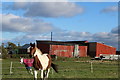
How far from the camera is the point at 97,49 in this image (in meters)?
71.0

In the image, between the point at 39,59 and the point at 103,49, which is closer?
the point at 39,59

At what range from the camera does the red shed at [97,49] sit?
7100 centimetres

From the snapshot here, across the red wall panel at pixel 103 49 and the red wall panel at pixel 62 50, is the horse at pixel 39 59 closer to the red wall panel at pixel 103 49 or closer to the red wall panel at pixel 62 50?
the red wall panel at pixel 62 50

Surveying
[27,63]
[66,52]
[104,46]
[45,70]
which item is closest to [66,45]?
[66,52]

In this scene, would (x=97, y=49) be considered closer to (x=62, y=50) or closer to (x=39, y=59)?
Answer: (x=62, y=50)

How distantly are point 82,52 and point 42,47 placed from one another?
45.5 ft

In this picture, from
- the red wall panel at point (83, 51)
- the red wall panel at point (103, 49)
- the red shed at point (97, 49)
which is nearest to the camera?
the red wall panel at point (83, 51)

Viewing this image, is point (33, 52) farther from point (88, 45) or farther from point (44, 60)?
point (88, 45)

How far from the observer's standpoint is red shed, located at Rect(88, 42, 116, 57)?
71.0 m

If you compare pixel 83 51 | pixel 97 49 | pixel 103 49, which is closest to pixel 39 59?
pixel 83 51

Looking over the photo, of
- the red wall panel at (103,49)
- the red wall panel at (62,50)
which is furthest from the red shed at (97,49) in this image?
the red wall panel at (62,50)

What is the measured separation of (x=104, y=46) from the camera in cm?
7400

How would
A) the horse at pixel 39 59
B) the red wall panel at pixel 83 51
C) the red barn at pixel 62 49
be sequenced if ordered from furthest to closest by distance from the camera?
the red wall panel at pixel 83 51 → the red barn at pixel 62 49 → the horse at pixel 39 59

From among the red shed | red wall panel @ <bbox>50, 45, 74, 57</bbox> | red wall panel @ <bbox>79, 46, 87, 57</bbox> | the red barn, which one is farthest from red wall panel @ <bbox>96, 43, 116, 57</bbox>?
red wall panel @ <bbox>50, 45, 74, 57</bbox>
